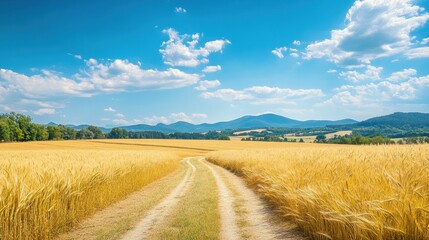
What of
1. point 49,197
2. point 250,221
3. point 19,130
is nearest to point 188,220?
point 250,221

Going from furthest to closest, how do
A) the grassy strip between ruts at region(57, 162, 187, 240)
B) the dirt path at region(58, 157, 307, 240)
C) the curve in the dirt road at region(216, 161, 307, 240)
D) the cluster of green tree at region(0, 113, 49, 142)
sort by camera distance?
the cluster of green tree at region(0, 113, 49, 142)
the grassy strip between ruts at region(57, 162, 187, 240)
the dirt path at region(58, 157, 307, 240)
the curve in the dirt road at region(216, 161, 307, 240)

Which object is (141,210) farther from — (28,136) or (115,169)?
(28,136)

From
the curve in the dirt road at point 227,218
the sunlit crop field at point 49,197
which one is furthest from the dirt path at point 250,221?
the sunlit crop field at point 49,197

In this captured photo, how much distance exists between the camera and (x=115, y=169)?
1359 cm

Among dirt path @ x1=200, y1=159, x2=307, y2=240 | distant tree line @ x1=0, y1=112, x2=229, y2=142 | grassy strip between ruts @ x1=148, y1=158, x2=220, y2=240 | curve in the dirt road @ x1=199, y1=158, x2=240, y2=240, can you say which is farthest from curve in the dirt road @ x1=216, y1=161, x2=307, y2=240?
distant tree line @ x1=0, y1=112, x2=229, y2=142

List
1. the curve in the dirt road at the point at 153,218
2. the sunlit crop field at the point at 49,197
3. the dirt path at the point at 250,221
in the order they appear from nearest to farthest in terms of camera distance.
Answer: the sunlit crop field at the point at 49,197 → the dirt path at the point at 250,221 → the curve in the dirt road at the point at 153,218

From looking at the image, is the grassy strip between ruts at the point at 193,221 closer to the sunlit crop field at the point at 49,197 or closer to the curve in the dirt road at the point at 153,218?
the curve in the dirt road at the point at 153,218

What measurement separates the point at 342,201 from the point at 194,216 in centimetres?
506

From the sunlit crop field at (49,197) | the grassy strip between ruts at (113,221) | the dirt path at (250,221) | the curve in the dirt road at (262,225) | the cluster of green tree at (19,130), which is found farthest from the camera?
the cluster of green tree at (19,130)

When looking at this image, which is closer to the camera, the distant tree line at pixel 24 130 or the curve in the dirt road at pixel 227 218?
the curve in the dirt road at pixel 227 218

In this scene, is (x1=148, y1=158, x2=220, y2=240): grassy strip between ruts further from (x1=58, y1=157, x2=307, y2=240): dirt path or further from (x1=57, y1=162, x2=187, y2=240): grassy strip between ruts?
(x1=57, y1=162, x2=187, y2=240): grassy strip between ruts

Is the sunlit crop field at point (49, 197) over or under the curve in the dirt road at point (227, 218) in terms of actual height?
over

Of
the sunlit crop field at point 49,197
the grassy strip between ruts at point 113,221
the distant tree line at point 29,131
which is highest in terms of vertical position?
the distant tree line at point 29,131

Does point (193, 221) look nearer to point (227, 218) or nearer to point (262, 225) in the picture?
point (227, 218)
